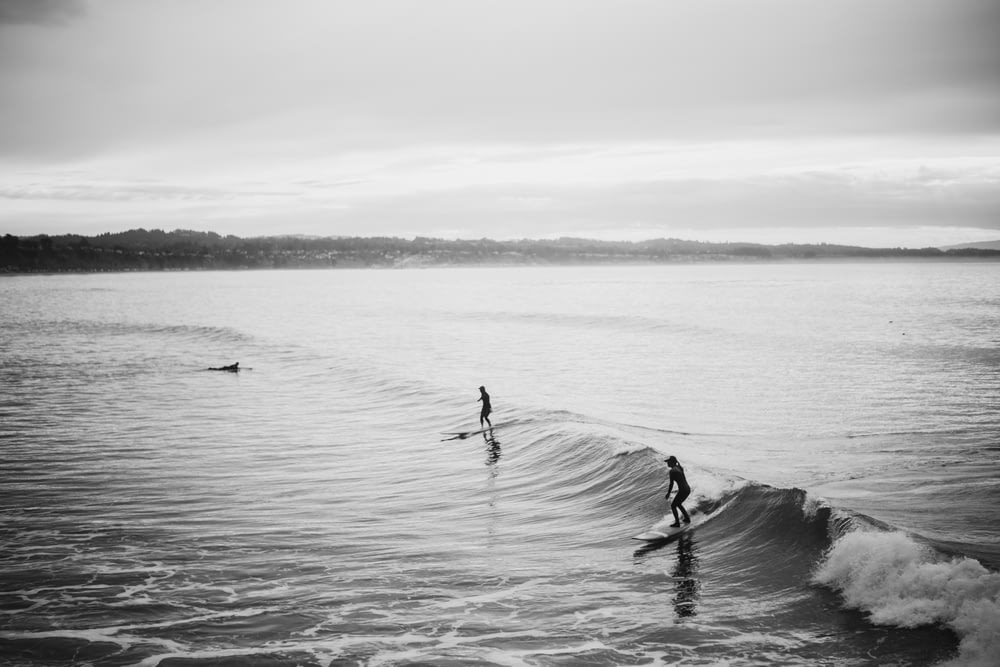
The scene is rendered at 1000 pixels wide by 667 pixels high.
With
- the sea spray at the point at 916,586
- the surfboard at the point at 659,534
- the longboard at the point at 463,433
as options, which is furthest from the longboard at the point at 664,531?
the longboard at the point at 463,433

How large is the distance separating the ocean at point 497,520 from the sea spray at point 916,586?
0.17 ft

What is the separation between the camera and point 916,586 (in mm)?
14289

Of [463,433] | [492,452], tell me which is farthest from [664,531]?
[463,433]

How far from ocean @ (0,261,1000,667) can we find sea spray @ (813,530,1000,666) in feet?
0.17

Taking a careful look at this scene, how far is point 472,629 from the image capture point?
44.4 ft

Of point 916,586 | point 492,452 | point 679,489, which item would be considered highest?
point 679,489

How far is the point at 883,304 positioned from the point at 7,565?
4905 inches

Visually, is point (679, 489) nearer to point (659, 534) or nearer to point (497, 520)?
point (659, 534)

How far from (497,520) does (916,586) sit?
9701mm

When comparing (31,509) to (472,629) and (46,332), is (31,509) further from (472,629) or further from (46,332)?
(46,332)

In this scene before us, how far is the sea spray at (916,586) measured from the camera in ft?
41.9

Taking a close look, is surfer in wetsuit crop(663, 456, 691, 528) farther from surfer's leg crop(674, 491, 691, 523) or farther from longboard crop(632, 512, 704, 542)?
longboard crop(632, 512, 704, 542)

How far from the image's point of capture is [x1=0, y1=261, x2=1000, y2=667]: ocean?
13.2m

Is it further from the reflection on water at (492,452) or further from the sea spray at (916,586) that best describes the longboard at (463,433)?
the sea spray at (916,586)
